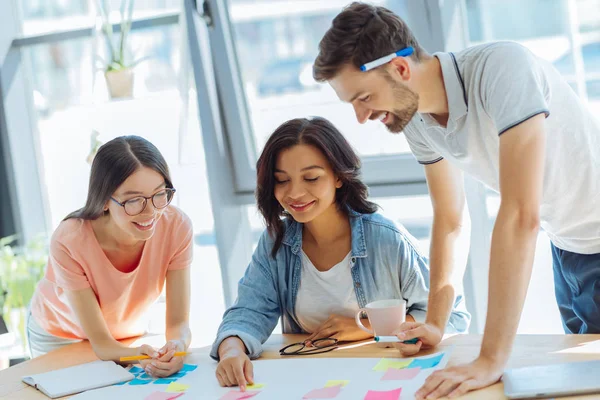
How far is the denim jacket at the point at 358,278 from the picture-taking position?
1.91 meters

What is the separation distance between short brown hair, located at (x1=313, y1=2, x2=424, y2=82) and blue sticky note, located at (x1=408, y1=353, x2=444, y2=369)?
630mm

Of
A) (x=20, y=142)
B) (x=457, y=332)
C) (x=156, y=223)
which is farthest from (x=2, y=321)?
(x=457, y=332)

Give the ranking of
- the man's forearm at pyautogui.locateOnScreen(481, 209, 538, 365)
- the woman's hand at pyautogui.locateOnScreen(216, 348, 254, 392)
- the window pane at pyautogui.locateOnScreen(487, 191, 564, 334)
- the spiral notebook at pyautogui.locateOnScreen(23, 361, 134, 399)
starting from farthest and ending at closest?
1. the window pane at pyautogui.locateOnScreen(487, 191, 564, 334)
2. the spiral notebook at pyautogui.locateOnScreen(23, 361, 134, 399)
3. the woman's hand at pyautogui.locateOnScreen(216, 348, 254, 392)
4. the man's forearm at pyautogui.locateOnScreen(481, 209, 538, 365)

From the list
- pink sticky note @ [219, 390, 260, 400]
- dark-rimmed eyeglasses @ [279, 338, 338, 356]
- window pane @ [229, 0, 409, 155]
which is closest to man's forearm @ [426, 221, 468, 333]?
dark-rimmed eyeglasses @ [279, 338, 338, 356]

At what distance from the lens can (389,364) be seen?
1.59m

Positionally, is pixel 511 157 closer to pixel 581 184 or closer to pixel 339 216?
pixel 581 184

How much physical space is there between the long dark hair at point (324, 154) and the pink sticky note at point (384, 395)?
2.18ft

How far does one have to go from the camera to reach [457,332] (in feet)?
6.21

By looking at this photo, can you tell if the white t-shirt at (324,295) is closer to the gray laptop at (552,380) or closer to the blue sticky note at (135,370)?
the blue sticky note at (135,370)

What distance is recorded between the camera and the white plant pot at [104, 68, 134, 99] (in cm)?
335

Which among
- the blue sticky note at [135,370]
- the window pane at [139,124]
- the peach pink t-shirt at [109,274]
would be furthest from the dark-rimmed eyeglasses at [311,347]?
the window pane at [139,124]

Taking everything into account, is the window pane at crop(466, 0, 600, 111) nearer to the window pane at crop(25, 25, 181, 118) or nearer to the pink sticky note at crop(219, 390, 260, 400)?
the window pane at crop(25, 25, 181, 118)

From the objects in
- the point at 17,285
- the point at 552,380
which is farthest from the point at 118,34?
the point at 552,380

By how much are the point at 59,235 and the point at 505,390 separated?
1.32 meters
